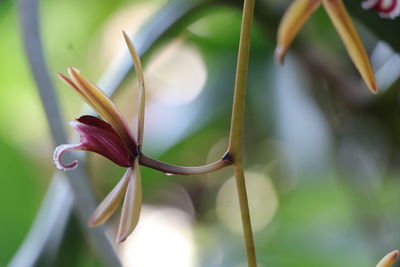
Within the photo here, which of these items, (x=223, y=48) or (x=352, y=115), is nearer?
(x=352, y=115)

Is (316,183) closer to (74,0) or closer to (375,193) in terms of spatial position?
(375,193)

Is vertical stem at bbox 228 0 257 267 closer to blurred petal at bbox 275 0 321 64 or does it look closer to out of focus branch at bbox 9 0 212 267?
blurred petal at bbox 275 0 321 64

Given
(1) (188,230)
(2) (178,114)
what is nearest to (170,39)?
(2) (178,114)

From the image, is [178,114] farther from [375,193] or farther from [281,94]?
[375,193]

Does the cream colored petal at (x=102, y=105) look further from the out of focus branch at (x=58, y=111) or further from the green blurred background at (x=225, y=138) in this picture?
the green blurred background at (x=225, y=138)

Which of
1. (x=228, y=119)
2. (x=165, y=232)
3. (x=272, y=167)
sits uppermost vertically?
(x=228, y=119)

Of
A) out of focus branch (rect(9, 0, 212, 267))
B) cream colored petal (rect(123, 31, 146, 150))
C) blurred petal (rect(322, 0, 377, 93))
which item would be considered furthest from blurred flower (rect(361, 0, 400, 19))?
out of focus branch (rect(9, 0, 212, 267))

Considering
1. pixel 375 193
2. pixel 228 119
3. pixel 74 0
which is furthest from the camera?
pixel 74 0

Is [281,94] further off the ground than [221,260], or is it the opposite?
[281,94]

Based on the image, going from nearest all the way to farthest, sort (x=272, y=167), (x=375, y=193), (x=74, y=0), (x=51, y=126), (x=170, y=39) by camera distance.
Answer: (x=51, y=126), (x=170, y=39), (x=375, y=193), (x=272, y=167), (x=74, y=0)
